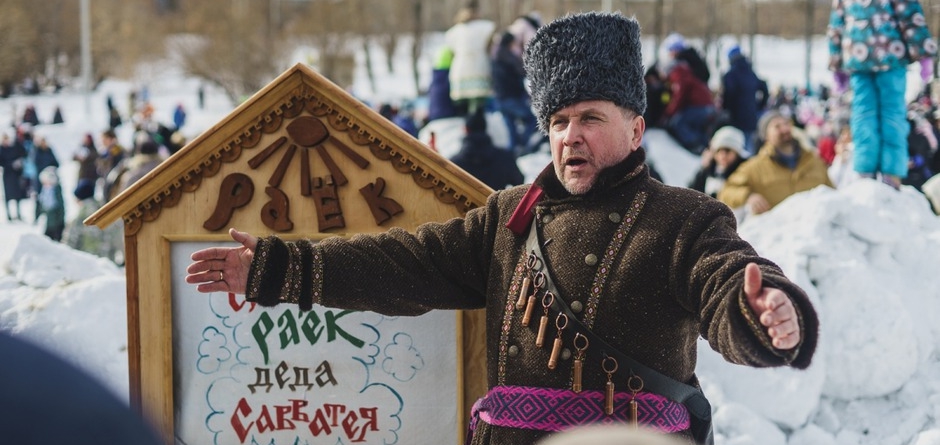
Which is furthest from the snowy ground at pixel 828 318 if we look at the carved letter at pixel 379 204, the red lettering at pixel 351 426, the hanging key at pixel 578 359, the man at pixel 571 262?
the hanging key at pixel 578 359

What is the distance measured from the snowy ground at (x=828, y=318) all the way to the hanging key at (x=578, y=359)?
6.06 feet

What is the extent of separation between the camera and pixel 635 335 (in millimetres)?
2709

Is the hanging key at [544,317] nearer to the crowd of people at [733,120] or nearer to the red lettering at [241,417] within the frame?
the red lettering at [241,417]

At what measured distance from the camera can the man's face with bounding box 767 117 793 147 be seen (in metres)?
6.85

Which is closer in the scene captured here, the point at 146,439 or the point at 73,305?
the point at 146,439

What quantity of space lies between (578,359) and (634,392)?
149 mm

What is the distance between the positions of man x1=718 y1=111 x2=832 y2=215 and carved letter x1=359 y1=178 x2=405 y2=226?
156 inches

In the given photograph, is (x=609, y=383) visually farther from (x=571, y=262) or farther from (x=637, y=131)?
(x=637, y=131)

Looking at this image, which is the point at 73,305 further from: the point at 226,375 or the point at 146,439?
the point at 146,439

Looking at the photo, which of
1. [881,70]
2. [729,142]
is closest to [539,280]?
[881,70]

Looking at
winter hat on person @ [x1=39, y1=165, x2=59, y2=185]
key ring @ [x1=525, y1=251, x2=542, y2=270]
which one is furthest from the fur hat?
winter hat on person @ [x1=39, y1=165, x2=59, y2=185]

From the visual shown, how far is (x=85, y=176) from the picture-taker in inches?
556

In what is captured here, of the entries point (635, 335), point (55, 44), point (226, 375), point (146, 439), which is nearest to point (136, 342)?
point (226, 375)

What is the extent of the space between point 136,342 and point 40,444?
2.34 meters
